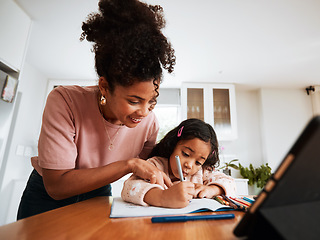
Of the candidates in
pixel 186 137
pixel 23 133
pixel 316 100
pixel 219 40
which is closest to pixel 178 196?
pixel 186 137

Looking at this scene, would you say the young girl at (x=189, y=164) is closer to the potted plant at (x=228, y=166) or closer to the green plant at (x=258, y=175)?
the potted plant at (x=228, y=166)

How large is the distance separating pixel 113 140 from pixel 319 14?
8.86 ft

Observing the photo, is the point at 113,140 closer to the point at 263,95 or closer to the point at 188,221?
the point at 188,221

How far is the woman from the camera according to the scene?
747 millimetres

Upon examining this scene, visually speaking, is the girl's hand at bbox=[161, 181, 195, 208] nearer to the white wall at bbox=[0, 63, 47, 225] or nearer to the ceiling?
the ceiling

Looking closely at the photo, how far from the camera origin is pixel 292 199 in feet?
0.99

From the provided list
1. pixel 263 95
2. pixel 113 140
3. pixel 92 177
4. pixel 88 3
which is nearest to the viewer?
pixel 92 177

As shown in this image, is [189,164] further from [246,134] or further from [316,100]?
[316,100]

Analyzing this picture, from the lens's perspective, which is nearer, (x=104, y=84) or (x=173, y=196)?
(x=173, y=196)

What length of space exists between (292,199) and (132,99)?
23.1 inches

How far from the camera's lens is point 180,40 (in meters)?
2.88

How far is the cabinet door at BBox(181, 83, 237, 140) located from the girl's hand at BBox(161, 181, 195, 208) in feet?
11.0

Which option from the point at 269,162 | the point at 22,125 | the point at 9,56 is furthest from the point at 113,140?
the point at 269,162

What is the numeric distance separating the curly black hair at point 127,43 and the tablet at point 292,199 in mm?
575
